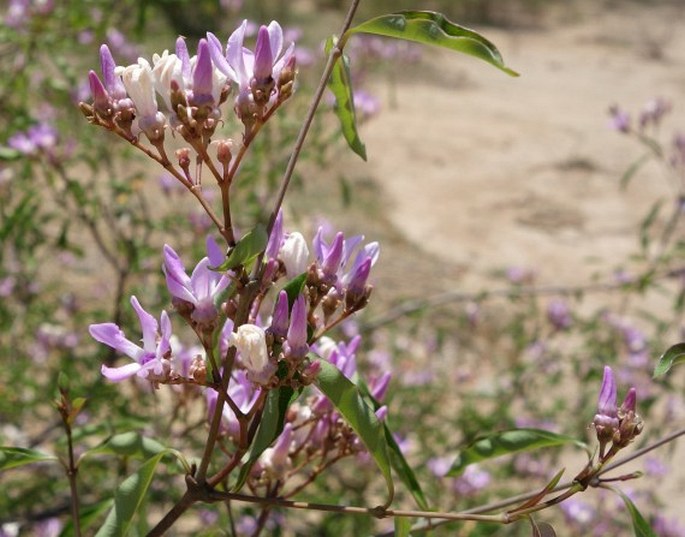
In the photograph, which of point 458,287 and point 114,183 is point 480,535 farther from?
point 458,287

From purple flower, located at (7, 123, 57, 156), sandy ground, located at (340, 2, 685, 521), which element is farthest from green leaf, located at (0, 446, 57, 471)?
sandy ground, located at (340, 2, 685, 521)

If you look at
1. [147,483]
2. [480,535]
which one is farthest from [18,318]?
[147,483]

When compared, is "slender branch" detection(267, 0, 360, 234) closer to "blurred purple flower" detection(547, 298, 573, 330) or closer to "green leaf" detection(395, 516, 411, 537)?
"green leaf" detection(395, 516, 411, 537)

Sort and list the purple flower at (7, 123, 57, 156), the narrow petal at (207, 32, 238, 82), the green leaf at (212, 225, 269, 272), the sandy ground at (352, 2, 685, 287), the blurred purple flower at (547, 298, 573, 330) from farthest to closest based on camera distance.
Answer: the sandy ground at (352, 2, 685, 287) < the blurred purple flower at (547, 298, 573, 330) < the purple flower at (7, 123, 57, 156) < the narrow petal at (207, 32, 238, 82) < the green leaf at (212, 225, 269, 272)

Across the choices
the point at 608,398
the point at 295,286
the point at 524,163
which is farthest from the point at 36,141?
the point at 524,163

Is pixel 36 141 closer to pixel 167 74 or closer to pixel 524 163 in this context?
pixel 167 74

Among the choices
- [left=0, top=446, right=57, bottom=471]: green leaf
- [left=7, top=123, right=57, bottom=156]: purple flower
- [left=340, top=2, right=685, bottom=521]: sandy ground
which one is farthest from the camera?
[left=340, top=2, right=685, bottom=521]: sandy ground

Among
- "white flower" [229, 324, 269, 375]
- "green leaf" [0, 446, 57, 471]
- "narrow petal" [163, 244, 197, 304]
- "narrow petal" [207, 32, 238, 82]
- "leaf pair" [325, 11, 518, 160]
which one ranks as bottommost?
"green leaf" [0, 446, 57, 471]
